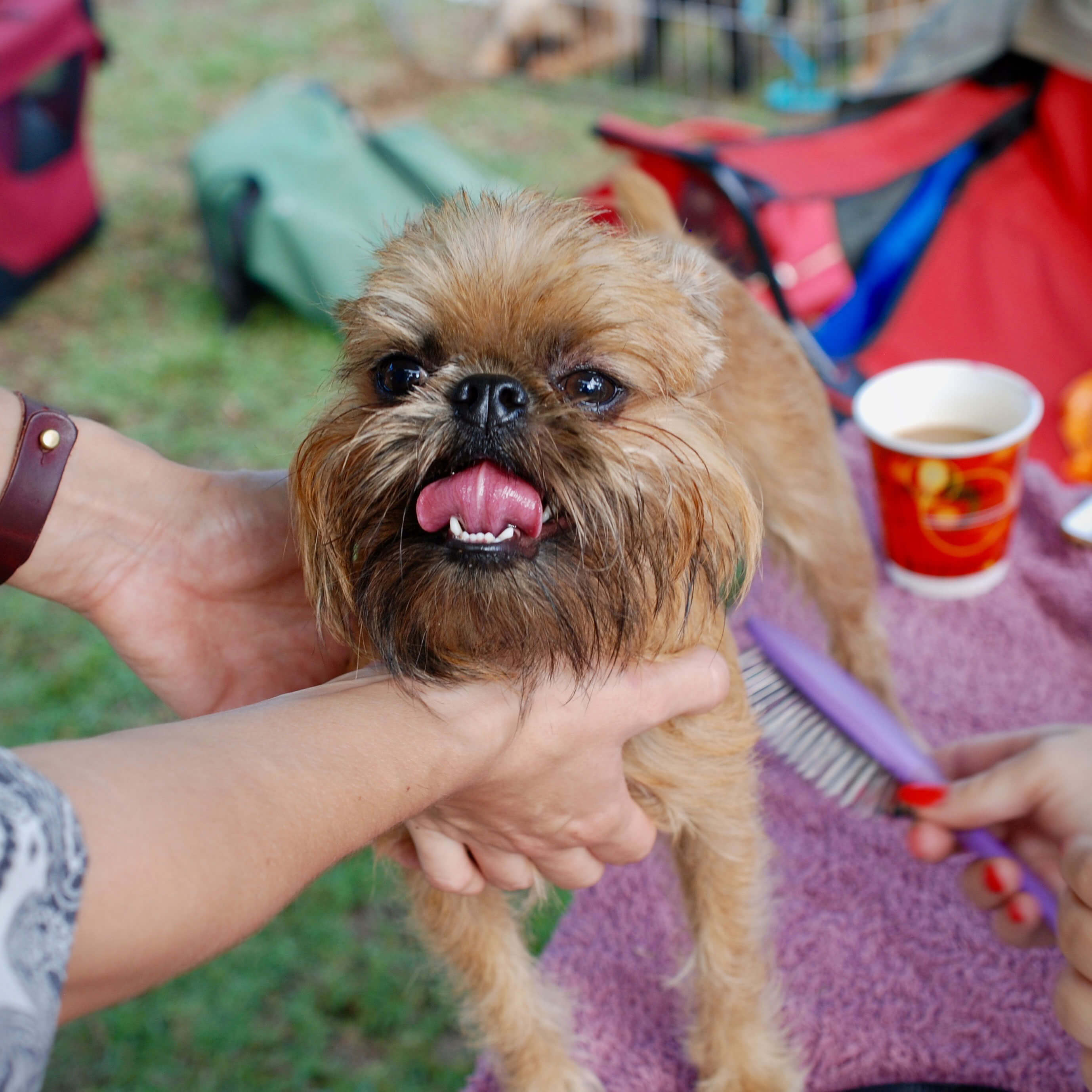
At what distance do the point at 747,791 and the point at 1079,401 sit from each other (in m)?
2.37

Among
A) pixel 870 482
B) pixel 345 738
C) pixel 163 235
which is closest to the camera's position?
pixel 345 738

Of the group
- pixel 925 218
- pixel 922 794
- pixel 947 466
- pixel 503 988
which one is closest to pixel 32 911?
pixel 503 988

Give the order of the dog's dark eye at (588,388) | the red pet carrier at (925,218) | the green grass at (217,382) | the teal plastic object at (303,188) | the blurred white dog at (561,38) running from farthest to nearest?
the blurred white dog at (561,38) → the teal plastic object at (303,188) → the red pet carrier at (925,218) → the green grass at (217,382) → the dog's dark eye at (588,388)

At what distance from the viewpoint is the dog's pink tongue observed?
1.29m

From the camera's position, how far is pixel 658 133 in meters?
4.35

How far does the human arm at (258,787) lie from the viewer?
929mm

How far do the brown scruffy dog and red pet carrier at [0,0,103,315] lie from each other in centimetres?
435

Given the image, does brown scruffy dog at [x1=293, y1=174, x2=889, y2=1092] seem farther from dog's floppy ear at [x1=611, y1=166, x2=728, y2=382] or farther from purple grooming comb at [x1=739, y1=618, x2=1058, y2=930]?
purple grooming comb at [x1=739, y1=618, x2=1058, y2=930]

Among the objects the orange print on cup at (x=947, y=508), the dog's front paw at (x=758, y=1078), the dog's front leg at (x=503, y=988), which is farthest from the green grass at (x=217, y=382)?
the orange print on cup at (x=947, y=508)

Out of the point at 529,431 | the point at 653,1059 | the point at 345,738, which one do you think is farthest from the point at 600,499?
the point at 653,1059

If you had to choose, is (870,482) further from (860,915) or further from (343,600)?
(343,600)

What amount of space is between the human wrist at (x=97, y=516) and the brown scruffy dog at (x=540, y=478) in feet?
1.49

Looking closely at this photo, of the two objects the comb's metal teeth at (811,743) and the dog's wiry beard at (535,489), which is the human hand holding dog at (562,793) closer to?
the dog's wiry beard at (535,489)

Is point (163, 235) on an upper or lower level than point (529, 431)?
lower
